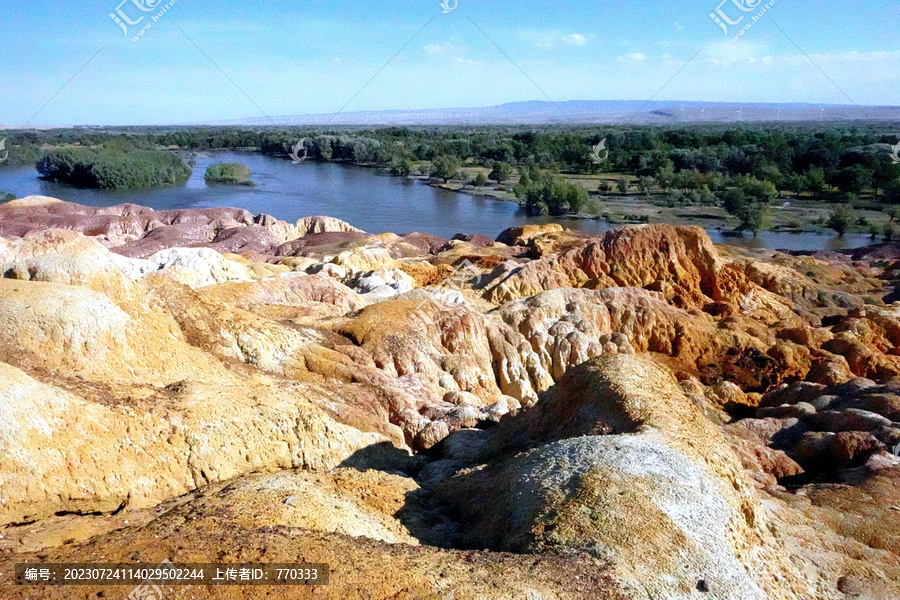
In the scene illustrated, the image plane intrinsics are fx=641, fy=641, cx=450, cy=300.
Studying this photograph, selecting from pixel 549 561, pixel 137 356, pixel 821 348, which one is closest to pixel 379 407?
pixel 137 356

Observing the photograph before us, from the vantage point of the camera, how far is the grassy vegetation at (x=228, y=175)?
102500 millimetres

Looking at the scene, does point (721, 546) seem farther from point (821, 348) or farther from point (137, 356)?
point (821, 348)

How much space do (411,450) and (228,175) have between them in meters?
93.5

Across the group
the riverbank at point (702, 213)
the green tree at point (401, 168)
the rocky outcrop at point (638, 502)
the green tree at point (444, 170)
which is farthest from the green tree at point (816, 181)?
the rocky outcrop at point (638, 502)

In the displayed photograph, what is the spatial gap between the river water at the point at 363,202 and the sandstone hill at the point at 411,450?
48.1 metres

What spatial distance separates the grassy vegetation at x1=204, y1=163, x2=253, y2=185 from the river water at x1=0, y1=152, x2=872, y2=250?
5.65 feet

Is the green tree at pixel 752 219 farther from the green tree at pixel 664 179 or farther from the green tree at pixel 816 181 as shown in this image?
the green tree at pixel 816 181

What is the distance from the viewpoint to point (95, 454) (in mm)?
11391

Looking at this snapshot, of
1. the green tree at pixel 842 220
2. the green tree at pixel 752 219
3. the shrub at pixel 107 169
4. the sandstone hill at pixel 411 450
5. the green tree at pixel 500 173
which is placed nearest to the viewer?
the sandstone hill at pixel 411 450

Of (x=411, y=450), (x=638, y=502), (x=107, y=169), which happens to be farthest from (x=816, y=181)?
(x=107, y=169)

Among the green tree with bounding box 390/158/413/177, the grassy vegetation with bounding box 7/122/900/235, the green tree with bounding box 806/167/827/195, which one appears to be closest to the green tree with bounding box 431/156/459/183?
the grassy vegetation with bounding box 7/122/900/235

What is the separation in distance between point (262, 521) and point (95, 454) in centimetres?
353

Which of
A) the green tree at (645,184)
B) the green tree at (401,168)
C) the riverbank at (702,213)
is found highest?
the green tree at (401,168)

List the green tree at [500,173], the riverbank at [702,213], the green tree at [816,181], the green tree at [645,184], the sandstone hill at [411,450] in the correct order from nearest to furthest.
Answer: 1. the sandstone hill at [411,450]
2. the riverbank at [702,213]
3. the green tree at [816,181]
4. the green tree at [645,184]
5. the green tree at [500,173]
